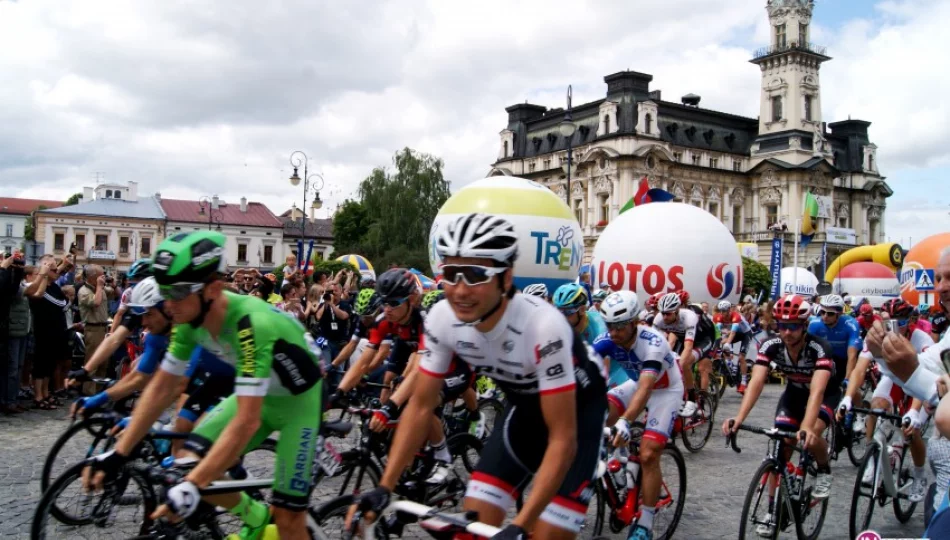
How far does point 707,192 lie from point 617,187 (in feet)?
40.7

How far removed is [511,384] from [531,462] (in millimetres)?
445

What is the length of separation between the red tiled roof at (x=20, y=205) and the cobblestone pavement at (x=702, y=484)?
13385 centimetres

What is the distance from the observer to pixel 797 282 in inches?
1559

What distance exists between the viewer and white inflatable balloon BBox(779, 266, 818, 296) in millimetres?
38841

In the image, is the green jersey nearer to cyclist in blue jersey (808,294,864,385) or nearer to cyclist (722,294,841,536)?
cyclist (722,294,841,536)

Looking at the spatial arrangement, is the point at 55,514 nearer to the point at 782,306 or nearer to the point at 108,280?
the point at 782,306

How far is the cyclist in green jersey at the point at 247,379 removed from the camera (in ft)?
13.4

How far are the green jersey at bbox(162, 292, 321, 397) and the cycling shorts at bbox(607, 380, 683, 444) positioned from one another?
3.26 metres

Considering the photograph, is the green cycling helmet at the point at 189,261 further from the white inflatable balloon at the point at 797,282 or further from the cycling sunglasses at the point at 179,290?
the white inflatable balloon at the point at 797,282

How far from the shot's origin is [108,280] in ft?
53.0

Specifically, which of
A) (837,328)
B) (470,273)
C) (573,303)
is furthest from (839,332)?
(470,273)

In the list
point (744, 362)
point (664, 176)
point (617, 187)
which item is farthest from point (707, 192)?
point (744, 362)

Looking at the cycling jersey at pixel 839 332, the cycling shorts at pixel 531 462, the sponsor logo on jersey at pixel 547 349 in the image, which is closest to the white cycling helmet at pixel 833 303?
the cycling jersey at pixel 839 332

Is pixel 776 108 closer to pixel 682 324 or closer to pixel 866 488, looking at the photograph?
pixel 682 324
